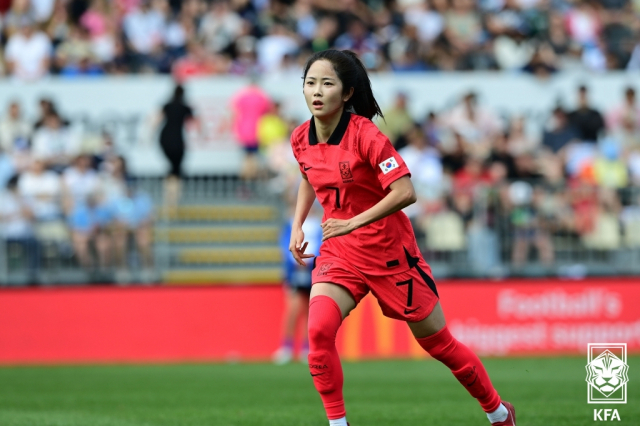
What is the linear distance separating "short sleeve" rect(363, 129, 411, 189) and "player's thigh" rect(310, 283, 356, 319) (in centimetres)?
71

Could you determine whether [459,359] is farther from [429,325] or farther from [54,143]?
[54,143]

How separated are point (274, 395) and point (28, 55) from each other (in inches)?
411

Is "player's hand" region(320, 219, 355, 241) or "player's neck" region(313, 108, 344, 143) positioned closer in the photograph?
"player's hand" region(320, 219, 355, 241)

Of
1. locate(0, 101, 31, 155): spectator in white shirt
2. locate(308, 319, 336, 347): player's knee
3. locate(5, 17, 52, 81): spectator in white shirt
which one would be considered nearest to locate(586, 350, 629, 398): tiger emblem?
locate(308, 319, 336, 347): player's knee

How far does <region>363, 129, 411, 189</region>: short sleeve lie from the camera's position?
608cm

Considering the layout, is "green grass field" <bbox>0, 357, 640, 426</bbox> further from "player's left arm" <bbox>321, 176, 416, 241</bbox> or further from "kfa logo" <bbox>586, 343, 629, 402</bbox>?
"player's left arm" <bbox>321, 176, 416, 241</bbox>

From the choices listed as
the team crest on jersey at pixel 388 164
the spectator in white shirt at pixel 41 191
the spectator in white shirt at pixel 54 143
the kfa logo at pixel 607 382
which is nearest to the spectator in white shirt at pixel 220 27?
the spectator in white shirt at pixel 54 143

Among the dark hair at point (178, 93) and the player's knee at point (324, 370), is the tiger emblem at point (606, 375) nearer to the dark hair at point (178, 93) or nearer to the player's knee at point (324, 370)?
the player's knee at point (324, 370)

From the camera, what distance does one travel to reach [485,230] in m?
15.8

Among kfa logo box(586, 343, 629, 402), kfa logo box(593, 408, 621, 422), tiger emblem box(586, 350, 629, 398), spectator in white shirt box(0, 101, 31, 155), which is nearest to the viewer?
kfa logo box(593, 408, 621, 422)

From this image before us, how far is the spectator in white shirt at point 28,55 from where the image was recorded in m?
18.1

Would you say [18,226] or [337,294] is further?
[18,226]

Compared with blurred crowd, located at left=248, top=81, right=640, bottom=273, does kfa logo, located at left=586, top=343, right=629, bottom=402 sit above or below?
below

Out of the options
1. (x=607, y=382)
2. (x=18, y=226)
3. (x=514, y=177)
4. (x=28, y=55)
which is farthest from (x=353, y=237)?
(x=28, y=55)
